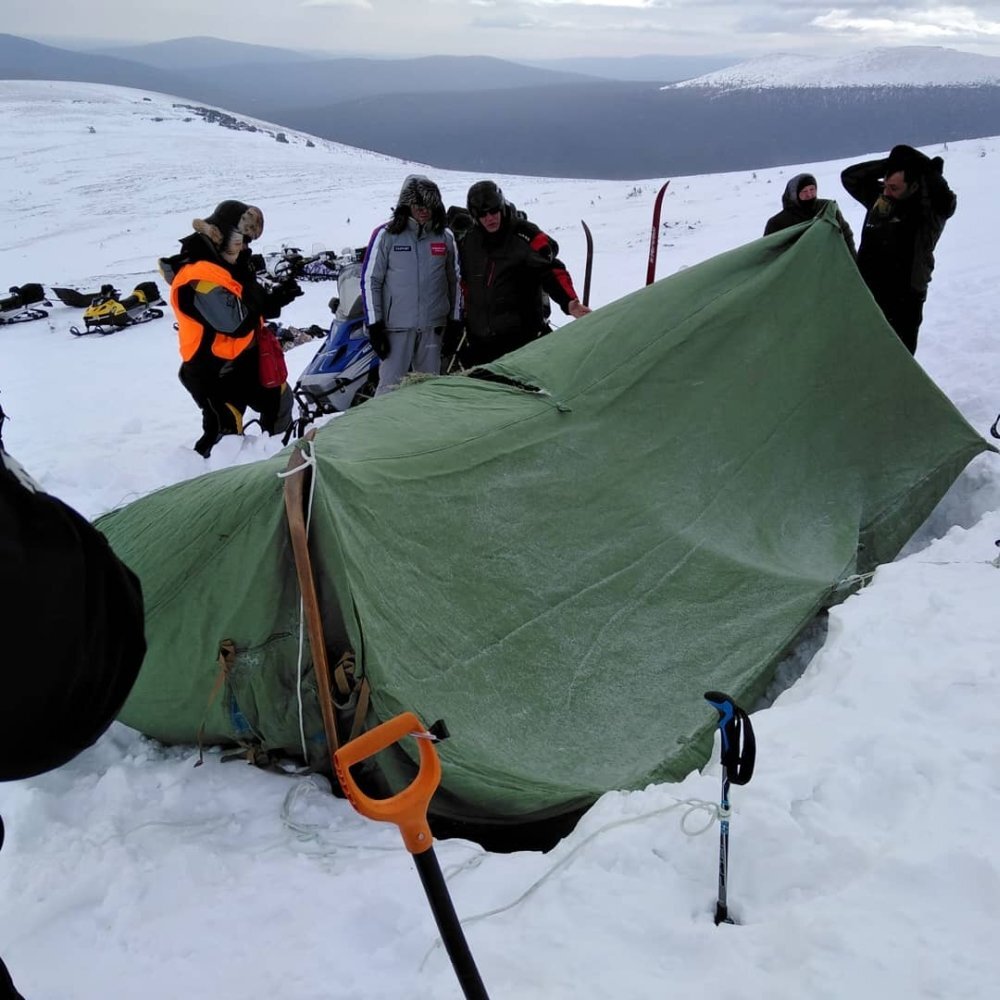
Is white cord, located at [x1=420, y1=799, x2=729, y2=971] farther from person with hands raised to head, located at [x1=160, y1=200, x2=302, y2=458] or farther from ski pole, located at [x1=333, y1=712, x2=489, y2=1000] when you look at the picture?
person with hands raised to head, located at [x1=160, y1=200, x2=302, y2=458]

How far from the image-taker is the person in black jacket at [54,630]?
106cm

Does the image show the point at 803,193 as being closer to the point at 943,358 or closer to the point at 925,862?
the point at 943,358

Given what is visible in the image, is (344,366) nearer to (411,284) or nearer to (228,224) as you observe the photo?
(411,284)

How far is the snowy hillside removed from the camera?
302 feet

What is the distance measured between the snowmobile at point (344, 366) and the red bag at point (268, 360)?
0.43 metres

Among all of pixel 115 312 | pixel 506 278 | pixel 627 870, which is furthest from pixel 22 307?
pixel 627 870

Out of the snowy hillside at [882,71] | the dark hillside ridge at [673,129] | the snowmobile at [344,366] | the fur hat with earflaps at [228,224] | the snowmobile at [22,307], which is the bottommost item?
the snowmobile at [22,307]

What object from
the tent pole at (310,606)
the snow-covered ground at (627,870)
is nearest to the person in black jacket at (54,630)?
the snow-covered ground at (627,870)

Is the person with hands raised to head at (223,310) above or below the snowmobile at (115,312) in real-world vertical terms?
above

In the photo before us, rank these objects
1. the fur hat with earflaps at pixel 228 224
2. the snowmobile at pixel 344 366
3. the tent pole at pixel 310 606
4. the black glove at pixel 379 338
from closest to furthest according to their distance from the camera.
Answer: the tent pole at pixel 310 606
the fur hat with earflaps at pixel 228 224
the black glove at pixel 379 338
the snowmobile at pixel 344 366

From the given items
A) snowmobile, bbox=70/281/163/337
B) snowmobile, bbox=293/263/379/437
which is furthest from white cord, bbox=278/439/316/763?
snowmobile, bbox=70/281/163/337

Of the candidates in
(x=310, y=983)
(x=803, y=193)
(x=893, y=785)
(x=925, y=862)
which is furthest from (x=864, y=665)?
(x=803, y=193)

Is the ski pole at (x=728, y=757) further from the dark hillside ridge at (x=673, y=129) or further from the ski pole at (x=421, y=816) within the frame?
the dark hillside ridge at (x=673, y=129)

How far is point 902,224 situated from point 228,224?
3.81 metres
